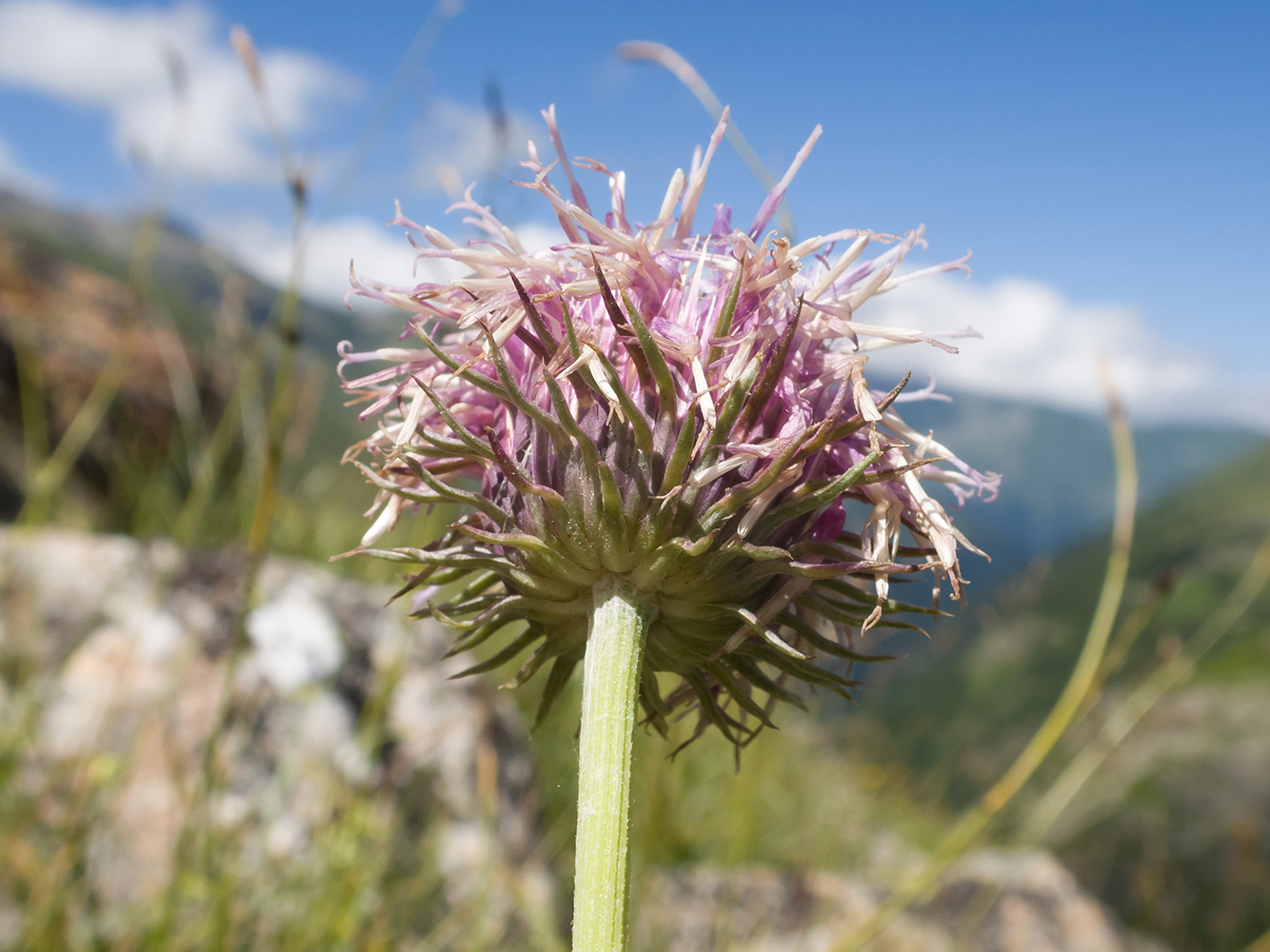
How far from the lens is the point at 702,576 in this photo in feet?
3.69

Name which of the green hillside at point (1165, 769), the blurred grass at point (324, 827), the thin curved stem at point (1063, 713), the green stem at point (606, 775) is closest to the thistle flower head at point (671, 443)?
the green stem at point (606, 775)

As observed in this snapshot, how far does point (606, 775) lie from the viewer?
1013mm

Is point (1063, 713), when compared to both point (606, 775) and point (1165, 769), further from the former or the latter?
point (1165, 769)

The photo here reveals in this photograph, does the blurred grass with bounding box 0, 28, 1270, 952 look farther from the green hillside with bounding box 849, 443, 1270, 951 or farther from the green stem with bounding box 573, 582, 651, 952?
the green hillside with bounding box 849, 443, 1270, 951

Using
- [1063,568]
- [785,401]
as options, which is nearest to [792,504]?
[785,401]

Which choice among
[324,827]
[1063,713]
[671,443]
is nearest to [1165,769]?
[1063,713]

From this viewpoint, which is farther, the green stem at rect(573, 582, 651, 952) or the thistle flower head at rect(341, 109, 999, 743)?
the thistle flower head at rect(341, 109, 999, 743)

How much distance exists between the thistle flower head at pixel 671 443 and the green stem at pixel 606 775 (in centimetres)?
7

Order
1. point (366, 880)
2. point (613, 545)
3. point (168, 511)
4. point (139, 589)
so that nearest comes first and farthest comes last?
point (613, 545) < point (366, 880) < point (139, 589) < point (168, 511)

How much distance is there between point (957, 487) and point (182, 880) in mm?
2264

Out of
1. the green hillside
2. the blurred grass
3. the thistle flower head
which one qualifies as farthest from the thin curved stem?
the thistle flower head

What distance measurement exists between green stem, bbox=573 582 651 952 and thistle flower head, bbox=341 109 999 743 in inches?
2.7

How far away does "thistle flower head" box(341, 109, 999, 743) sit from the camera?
1.11 meters

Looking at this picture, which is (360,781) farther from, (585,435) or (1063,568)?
(1063,568)
